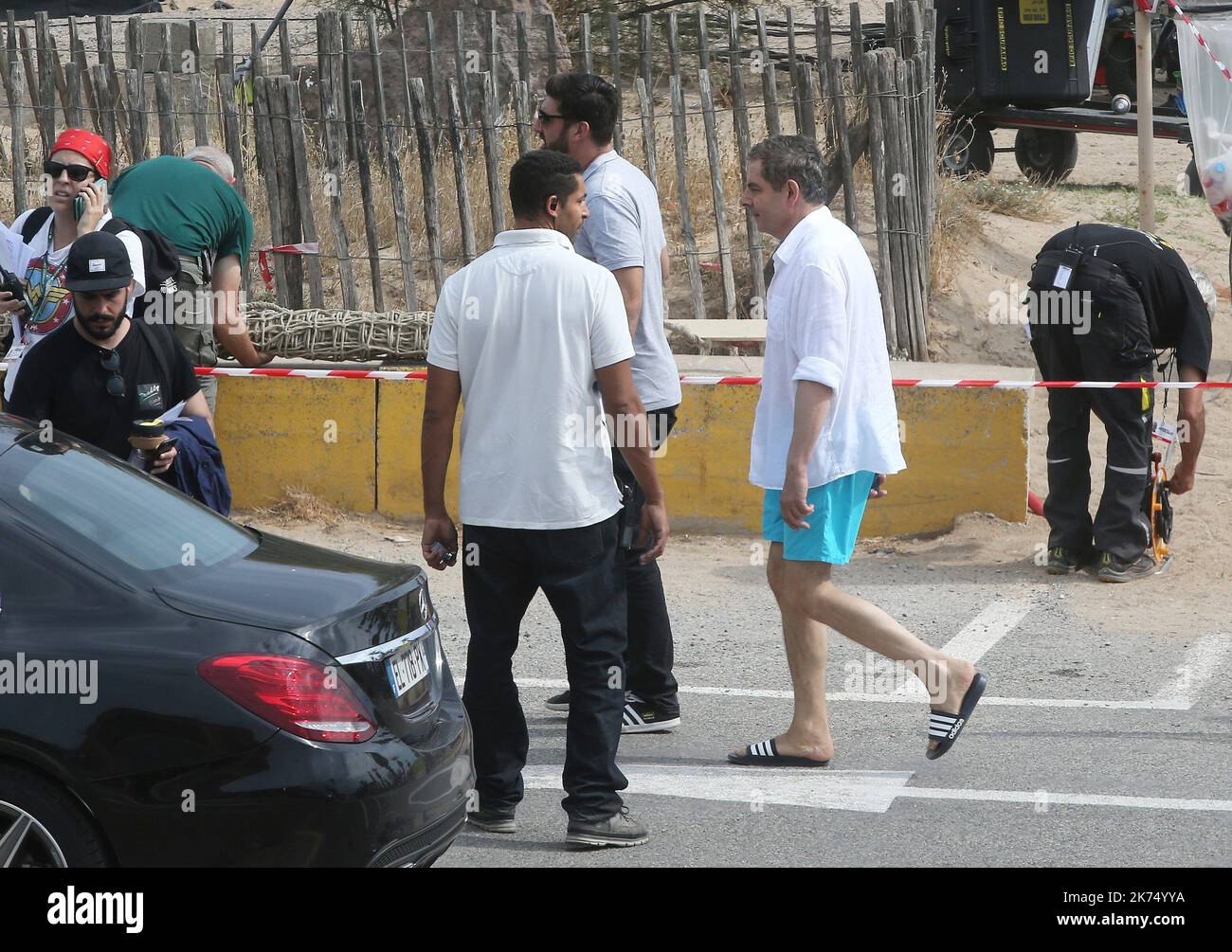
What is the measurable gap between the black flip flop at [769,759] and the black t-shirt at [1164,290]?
3.06m

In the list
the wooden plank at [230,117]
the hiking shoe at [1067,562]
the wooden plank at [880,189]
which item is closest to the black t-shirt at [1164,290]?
the hiking shoe at [1067,562]

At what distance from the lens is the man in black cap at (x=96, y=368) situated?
497cm

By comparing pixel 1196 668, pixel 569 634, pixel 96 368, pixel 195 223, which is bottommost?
pixel 1196 668

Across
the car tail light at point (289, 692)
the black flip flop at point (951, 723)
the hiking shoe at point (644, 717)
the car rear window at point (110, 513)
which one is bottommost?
the hiking shoe at point (644, 717)

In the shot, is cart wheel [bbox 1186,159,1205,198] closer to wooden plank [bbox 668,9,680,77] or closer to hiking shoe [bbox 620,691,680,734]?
wooden plank [bbox 668,9,680,77]

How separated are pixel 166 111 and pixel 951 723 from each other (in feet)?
22.8

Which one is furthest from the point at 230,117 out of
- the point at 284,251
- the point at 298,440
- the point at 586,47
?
the point at 586,47

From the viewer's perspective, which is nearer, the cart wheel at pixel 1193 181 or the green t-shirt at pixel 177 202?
the green t-shirt at pixel 177 202

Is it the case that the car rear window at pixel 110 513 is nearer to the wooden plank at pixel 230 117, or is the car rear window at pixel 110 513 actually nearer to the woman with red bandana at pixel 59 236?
the woman with red bandana at pixel 59 236

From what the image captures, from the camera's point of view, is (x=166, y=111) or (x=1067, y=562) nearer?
(x=1067, y=562)

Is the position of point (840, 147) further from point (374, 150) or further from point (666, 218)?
point (374, 150)

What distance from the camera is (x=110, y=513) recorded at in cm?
386

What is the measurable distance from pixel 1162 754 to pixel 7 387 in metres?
4.05

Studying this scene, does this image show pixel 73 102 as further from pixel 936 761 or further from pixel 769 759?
pixel 936 761
